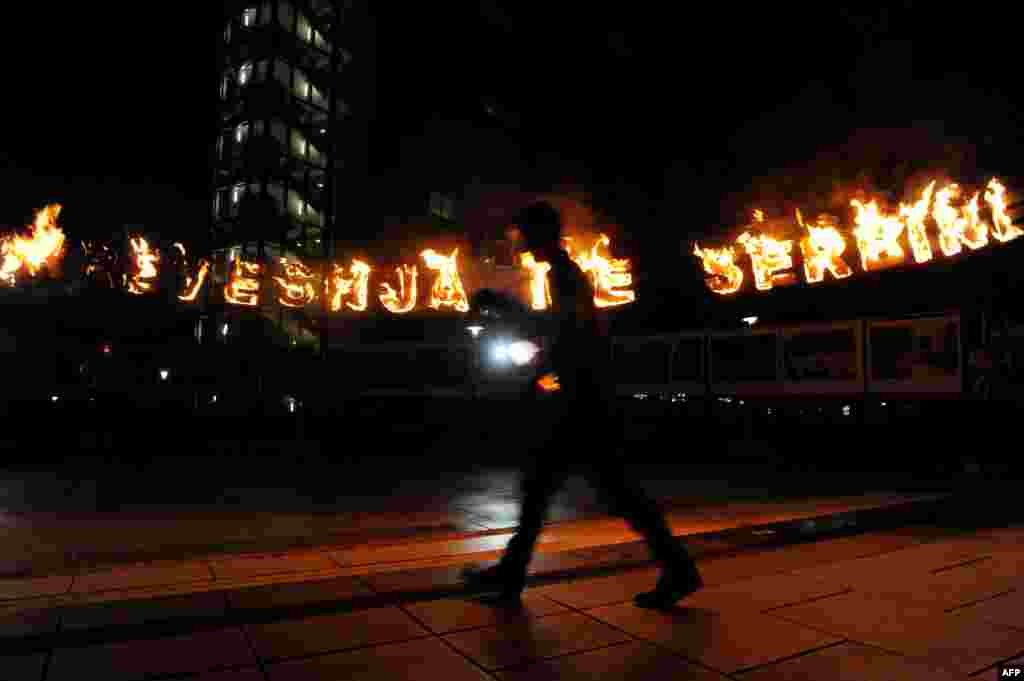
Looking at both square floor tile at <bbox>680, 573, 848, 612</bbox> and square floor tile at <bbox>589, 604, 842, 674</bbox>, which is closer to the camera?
square floor tile at <bbox>589, 604, 842, 674</bbox>

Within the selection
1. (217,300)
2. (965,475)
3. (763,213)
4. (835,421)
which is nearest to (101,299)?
(217,300)

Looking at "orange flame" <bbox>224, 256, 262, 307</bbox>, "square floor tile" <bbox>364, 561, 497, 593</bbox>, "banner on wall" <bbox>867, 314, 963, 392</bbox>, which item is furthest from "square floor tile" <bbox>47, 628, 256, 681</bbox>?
"orange flame" <bbox>224, 256, 262, 307</bbox>

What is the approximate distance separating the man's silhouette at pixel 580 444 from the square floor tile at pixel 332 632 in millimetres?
513

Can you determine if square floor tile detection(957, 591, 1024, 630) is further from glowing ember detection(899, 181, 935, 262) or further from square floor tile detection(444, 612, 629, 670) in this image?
glowing ember detection(899, 181, 935, 262)

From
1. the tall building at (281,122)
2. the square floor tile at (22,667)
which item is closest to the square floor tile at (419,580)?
the square floor tile at (22,667)

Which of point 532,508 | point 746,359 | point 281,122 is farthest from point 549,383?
point 281,122

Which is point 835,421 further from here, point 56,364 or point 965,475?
point 56,364

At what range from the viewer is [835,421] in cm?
1098

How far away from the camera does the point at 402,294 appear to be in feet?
43.1

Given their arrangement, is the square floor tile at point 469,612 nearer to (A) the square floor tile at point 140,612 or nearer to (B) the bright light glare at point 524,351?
(A) the square floor tile at point 140,612

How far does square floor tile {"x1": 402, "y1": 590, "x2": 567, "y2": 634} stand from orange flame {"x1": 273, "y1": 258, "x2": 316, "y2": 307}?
11707 millimetres

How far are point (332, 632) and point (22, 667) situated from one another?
107cm

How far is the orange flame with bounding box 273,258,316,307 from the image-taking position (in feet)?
44.4

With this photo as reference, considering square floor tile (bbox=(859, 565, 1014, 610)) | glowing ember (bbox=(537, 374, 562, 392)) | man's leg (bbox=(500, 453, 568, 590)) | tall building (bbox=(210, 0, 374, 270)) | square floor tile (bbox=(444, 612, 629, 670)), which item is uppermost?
tall building (bbox=(210, 0, 374, 270))
